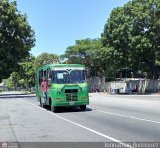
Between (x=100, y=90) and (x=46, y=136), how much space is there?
79255 millimetres

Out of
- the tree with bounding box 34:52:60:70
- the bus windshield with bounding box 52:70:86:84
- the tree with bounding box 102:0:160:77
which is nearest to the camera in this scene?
the bus windshield with bounding box 52:70:86:84

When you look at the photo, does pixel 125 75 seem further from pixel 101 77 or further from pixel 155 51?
pixel 155 51

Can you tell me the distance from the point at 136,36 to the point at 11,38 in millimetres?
17659

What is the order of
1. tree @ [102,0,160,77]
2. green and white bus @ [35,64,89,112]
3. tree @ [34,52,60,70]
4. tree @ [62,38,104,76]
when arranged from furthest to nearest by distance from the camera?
1. tree @ [34,52,60,70]
2. tree @ [62,38,104,76]
3. tree @ [102,0,160,77]
4. green and white bus @ [35,64,89,112]

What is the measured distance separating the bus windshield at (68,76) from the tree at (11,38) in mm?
36056

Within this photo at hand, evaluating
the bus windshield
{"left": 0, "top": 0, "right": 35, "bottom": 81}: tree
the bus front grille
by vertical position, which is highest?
{"left": 0, "top": 0, "right": 35, "bottom": 81}: tree

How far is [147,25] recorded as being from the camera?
A: 6744cm

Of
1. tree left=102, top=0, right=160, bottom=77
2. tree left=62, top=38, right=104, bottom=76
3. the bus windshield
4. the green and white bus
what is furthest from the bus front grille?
tree left=62, top=38, right=104, bottom=76

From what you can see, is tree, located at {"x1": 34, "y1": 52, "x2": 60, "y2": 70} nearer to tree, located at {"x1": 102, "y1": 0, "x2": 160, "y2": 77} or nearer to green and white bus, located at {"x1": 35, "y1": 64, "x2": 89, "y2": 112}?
tree, located at {"x1": 102, "y1": 0, "x2": 160, "y2": 77}

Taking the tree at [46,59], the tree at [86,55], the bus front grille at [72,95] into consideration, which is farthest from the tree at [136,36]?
the tree at [46,59]

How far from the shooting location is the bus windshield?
27.5m

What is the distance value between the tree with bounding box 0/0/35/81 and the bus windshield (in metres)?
36.1

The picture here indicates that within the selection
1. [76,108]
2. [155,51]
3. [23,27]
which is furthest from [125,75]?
[76,108]

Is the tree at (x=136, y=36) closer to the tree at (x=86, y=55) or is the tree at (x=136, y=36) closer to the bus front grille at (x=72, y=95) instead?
the tree at (x=86, y=55)
